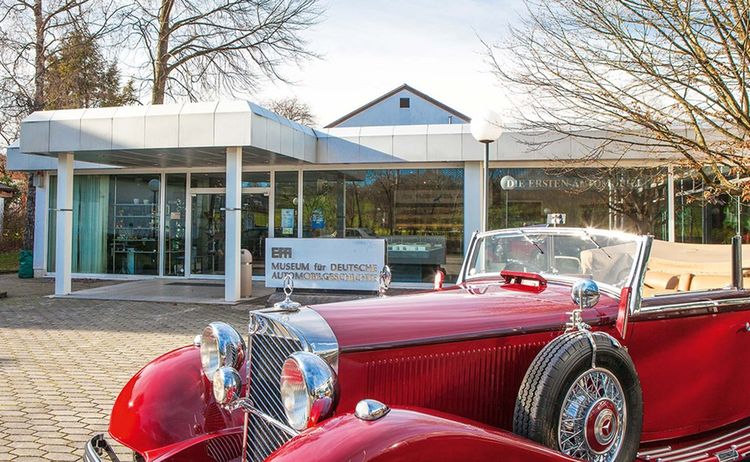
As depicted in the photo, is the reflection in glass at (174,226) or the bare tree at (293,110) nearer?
the reflection in glass at (174,226)

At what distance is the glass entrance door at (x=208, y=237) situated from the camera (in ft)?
51.3

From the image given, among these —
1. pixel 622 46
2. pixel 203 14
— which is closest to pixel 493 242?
pixel 622 46

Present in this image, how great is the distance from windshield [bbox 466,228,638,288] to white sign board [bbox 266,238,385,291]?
22.0 ft

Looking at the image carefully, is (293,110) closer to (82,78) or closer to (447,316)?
(82,78)

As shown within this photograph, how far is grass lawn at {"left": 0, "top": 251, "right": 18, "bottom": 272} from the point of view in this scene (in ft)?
64.2

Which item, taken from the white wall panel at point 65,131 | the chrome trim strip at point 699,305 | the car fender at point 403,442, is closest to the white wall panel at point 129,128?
the white wall panel at point 65,131

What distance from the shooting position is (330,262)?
11.2m

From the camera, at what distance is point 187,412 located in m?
3.07

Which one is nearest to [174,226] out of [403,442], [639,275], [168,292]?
[168,292]

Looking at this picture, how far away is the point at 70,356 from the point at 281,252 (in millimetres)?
5206

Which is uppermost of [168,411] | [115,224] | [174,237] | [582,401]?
[115,224]

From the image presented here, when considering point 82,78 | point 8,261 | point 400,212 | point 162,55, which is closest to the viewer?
point 400,212

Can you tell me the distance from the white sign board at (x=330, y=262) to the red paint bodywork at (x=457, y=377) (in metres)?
7.21

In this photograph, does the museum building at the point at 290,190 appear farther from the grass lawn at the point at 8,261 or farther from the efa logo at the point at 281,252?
the grass lawn at the point at 8,261
